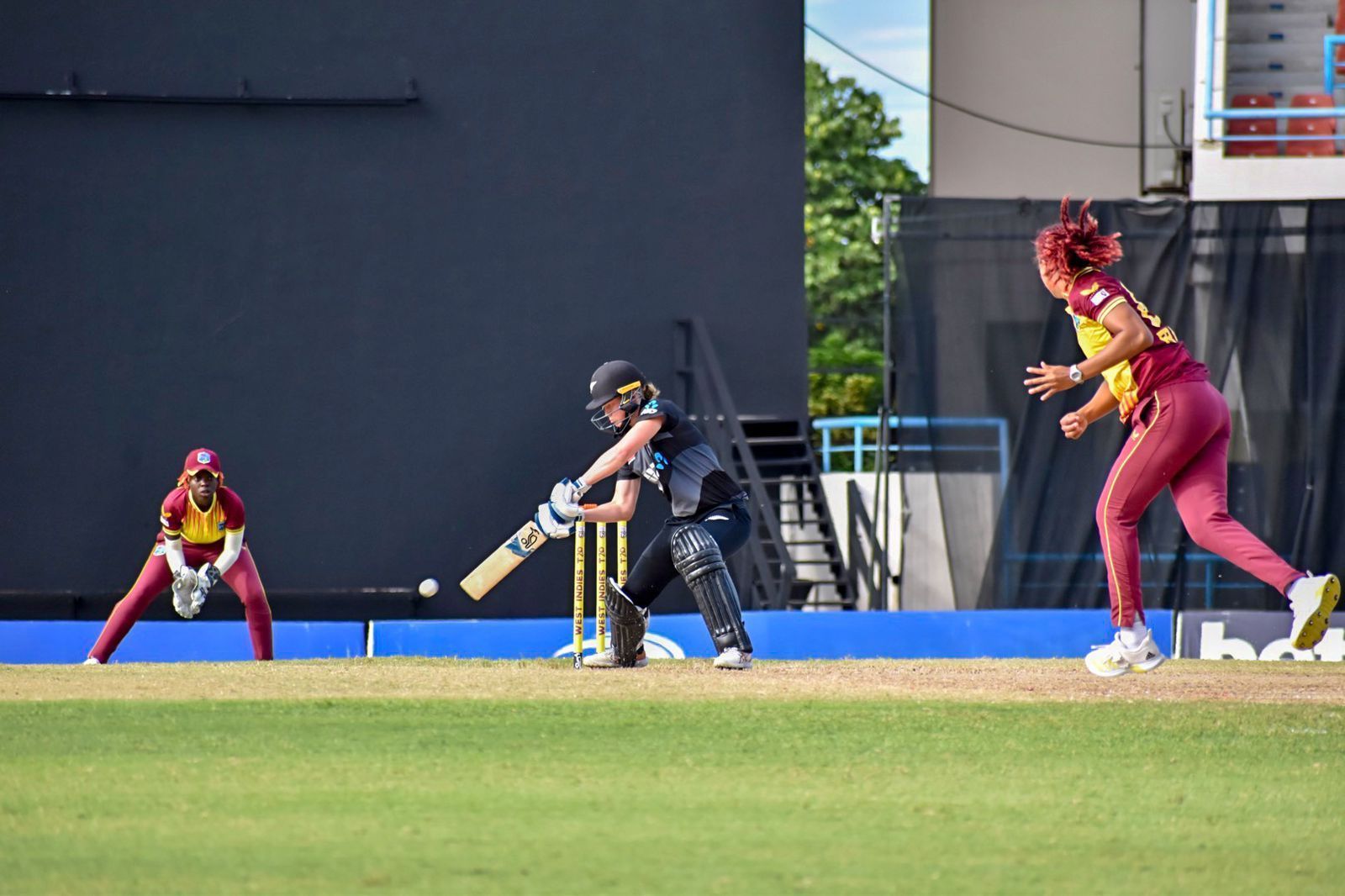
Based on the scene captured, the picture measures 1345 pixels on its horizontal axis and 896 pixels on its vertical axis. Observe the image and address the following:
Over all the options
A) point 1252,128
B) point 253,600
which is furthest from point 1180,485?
point 1252,128

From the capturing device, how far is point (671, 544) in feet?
27.0

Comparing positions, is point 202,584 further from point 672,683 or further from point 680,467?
point 672,683

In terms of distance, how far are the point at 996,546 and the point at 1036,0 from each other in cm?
746

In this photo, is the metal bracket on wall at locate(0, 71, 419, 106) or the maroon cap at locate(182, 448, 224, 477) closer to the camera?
the maroon cap at locate(182, 448, 224, 477)

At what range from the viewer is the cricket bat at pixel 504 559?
822 centimetres

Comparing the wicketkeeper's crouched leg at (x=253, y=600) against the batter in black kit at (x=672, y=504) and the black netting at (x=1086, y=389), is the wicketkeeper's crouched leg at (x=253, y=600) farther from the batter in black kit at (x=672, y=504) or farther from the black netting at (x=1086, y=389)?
the black netting at (x=1086, y=389)

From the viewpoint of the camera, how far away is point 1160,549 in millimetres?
13867

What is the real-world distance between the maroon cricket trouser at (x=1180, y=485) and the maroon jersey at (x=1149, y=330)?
0.06 meters

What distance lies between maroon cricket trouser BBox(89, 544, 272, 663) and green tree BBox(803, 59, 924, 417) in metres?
26.6

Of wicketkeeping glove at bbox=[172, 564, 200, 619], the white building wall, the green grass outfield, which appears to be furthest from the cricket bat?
the white building wall

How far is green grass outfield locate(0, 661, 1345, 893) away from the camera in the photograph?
4.47 metres

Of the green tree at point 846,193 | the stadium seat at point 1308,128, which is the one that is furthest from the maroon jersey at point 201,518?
the green tree at point 846,193

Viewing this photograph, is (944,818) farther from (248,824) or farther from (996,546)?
(996,546)

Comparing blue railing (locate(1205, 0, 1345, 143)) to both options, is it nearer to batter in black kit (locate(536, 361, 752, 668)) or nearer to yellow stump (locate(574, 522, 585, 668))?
batter in black kit (locate(536, 361, 752, 668))
